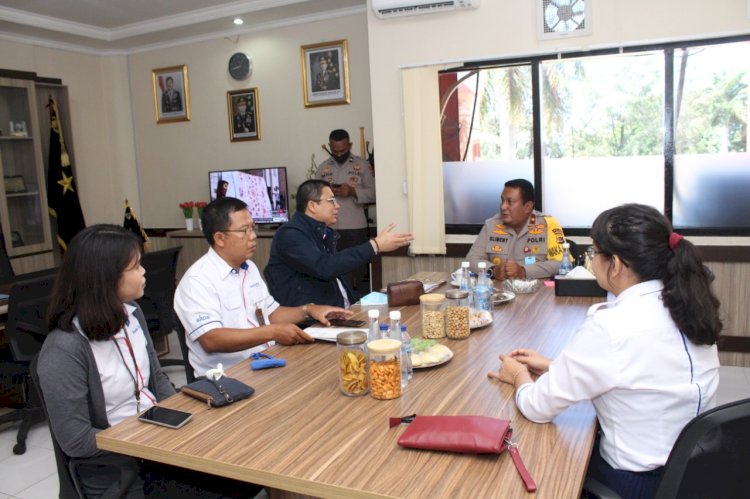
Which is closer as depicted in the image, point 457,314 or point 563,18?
point 457,314

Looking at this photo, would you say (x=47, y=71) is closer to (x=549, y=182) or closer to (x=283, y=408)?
(x=549, y=182)

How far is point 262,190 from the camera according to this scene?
622cm

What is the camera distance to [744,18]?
12.6 feet

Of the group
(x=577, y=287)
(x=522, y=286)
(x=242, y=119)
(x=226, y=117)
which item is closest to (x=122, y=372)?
(x=522, y=286)

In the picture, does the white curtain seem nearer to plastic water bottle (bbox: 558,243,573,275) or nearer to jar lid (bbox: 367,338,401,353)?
plastic water bottle (bbox: 558,243,573,275)

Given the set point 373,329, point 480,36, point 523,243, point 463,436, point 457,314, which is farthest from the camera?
point 480,36

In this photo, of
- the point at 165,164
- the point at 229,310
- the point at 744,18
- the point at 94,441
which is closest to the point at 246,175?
the point at 165,164

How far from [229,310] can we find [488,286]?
1.07 m

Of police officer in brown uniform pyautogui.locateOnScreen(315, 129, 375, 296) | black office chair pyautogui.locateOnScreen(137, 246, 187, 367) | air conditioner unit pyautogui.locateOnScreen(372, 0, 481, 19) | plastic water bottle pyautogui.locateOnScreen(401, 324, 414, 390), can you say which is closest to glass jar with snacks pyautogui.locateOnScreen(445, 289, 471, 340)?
plastic water bottle pyautogui.locateOnScreen(401, 324, 414, 390)

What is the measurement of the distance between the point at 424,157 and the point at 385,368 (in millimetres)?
3225

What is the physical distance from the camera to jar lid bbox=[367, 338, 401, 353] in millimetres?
1669

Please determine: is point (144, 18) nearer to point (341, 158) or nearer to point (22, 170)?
point (22, 170)

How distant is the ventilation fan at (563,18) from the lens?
4.16 meters

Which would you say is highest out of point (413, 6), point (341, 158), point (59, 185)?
point (413, 6)
